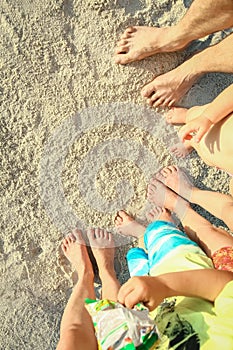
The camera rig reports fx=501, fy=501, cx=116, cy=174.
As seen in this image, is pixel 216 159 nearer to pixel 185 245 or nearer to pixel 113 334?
pixel 185 245

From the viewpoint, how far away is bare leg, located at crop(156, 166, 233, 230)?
190 centimetres

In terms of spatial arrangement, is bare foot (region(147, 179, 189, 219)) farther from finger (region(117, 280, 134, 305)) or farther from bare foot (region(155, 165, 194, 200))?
finger (region(117, 280, 134, 305))

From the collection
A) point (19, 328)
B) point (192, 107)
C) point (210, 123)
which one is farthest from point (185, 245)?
point (19, 328)

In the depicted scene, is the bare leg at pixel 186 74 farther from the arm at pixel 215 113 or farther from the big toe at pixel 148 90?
the arm at pixel 215 113

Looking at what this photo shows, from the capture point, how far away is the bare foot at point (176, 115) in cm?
194

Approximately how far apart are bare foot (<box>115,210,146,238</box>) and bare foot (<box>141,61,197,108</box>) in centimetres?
45

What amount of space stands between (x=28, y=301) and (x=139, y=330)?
2.94ft

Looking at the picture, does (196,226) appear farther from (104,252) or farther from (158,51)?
(158,51)

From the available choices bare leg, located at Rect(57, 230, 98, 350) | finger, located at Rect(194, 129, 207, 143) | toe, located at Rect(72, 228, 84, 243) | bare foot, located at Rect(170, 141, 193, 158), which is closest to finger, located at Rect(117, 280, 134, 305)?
bare leg, located at Rect(57, 230, 98, 350)

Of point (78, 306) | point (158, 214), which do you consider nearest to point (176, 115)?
Result: point (158, 214)

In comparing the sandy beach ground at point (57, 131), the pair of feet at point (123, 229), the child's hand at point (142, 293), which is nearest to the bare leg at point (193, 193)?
the pair of feet at point (123, 229)

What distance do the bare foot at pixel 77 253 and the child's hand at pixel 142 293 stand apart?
2.14 feet

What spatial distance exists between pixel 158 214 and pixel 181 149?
276mm

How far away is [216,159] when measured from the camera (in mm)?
1715
